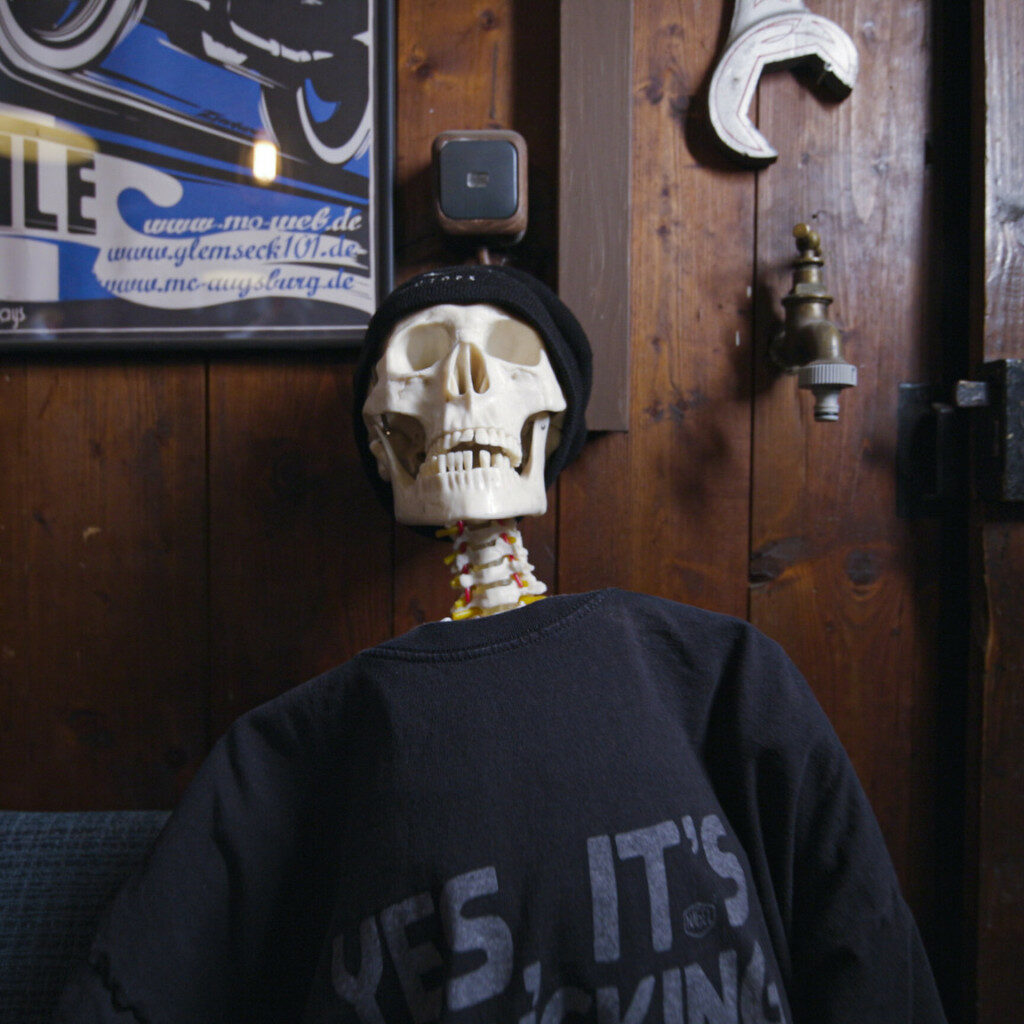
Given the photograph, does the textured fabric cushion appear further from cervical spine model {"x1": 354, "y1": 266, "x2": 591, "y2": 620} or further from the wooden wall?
cervical spine model {"x1": 354, "y1": 266, "x2": 591, "y2": 620}

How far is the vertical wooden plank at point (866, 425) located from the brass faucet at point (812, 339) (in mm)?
59

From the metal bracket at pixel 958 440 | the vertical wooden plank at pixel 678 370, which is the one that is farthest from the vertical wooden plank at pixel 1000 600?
the vertical wooden plank at pixel 678 370

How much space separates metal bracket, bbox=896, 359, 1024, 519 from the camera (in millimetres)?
866

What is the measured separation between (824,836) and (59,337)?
44.2 inches

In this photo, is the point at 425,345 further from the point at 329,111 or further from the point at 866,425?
the point at 866,425

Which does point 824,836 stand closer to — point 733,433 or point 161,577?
point 733,433

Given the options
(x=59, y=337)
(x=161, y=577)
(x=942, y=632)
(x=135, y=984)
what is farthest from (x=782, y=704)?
(x=59, y=337)

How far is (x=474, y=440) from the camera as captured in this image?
2.28ft

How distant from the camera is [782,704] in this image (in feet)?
2.12

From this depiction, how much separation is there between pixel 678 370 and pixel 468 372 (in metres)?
0.40

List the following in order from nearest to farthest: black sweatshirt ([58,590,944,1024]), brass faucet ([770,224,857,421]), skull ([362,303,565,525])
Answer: black sweatshirt ([58,590,944,1024]), skull ([362,303,565,525]), brass faucet ([770,224,857,421])

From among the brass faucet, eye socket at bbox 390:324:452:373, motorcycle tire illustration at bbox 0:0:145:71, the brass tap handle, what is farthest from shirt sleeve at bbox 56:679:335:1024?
motorcycle tire illustration at bbox 0:0:145:71

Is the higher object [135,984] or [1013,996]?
[135,984]

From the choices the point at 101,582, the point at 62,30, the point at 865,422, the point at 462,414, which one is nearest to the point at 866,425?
the point at 865,422
